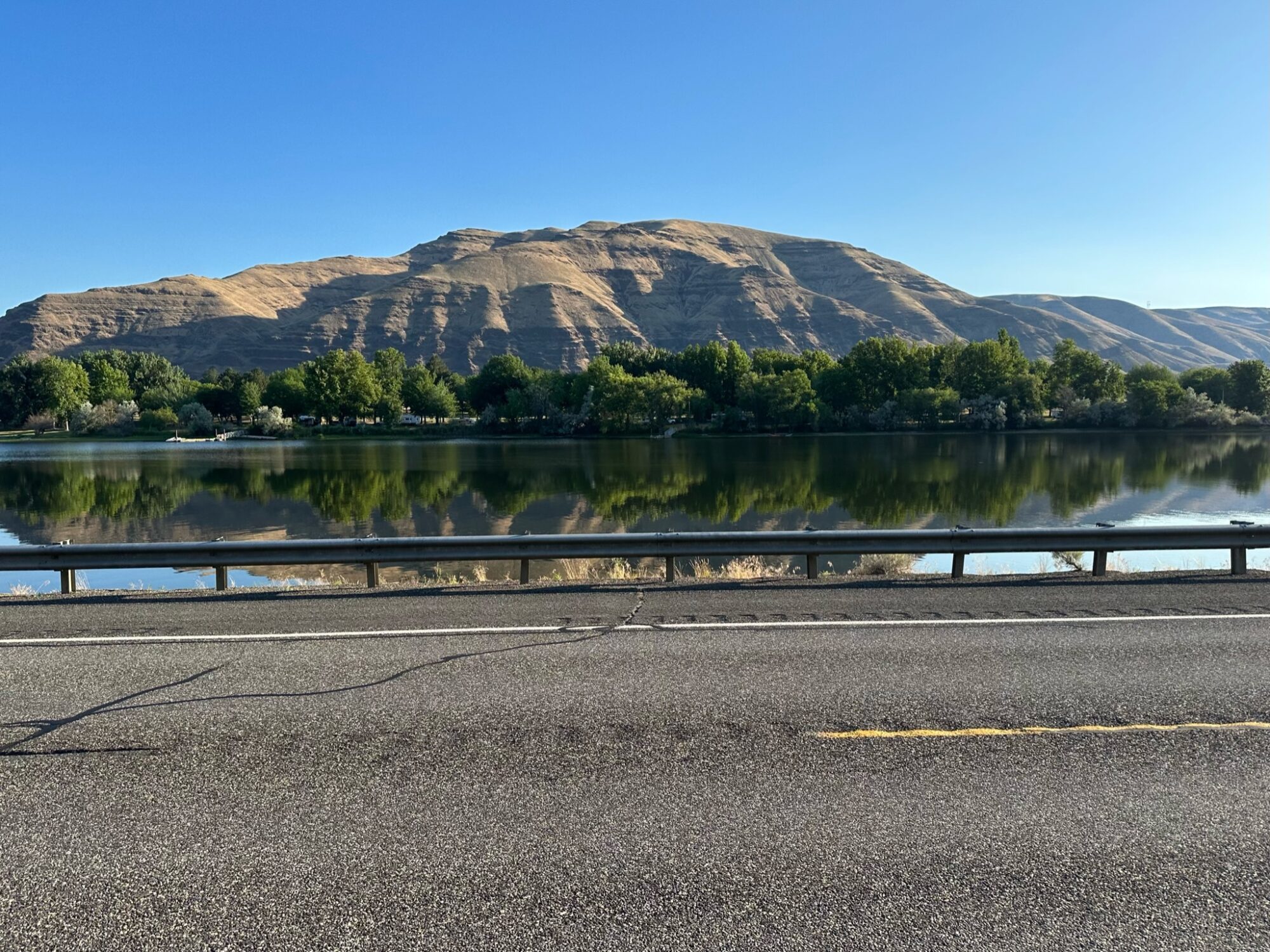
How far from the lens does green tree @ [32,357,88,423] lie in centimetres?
12950

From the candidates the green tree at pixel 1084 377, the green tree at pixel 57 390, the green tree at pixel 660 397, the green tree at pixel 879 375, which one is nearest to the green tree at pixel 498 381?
the green tree at pixel 660 397

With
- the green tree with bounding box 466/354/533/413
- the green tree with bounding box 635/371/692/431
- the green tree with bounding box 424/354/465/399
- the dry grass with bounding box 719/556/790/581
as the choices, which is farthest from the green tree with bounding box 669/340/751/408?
the dry grass with bounding box 719/556/790/581

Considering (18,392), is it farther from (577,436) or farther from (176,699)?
(176,699)

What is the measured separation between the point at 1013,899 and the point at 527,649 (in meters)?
5.18

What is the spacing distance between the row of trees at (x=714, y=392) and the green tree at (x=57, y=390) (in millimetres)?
253

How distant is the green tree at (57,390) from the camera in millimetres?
129500

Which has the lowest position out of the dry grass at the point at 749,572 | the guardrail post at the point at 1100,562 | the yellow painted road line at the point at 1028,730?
the dry grass at the point at 749,572

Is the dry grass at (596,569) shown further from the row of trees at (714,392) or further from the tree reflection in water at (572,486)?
the row of trees at (714,392)

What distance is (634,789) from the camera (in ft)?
16.6

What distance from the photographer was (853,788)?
200 inches

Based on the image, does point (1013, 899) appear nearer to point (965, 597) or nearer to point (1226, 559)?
point (965, 597)

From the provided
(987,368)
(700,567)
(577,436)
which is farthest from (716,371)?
(700,567)

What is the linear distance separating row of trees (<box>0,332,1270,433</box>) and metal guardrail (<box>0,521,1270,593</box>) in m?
98.2

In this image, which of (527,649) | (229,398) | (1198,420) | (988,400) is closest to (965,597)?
(527,649)
